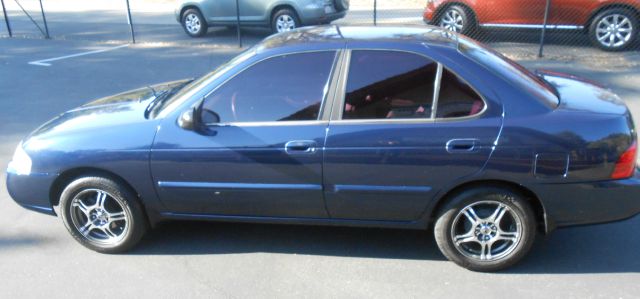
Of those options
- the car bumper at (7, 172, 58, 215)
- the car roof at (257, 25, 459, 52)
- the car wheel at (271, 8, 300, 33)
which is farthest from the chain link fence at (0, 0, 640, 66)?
the car bumper at (7, 172, 58, 215)

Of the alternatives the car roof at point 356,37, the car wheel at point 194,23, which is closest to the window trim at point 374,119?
the car roof at point 356,37

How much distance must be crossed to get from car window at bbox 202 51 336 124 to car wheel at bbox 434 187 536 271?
1.17 meters

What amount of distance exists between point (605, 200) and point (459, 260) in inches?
38.8

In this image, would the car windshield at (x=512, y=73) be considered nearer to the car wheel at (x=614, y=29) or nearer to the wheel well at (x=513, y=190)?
the wheel well at (x=513, y=190)

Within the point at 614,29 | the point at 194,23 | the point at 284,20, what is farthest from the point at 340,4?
the point at 614,29

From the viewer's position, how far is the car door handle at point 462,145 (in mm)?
3518

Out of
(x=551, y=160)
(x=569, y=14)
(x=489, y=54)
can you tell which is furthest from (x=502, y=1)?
(x=551, y=160)

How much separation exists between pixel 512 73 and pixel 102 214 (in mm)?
3047

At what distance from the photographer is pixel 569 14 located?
10508 mm

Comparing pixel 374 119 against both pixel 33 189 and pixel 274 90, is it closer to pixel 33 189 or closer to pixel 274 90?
pixel 274 90

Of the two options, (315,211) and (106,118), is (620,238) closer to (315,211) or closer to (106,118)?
(315,211)

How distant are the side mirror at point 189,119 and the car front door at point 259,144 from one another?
0.05 meters

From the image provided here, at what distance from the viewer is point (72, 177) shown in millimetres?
4094

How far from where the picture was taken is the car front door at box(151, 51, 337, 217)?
3709 millimetres
